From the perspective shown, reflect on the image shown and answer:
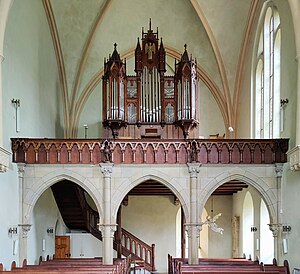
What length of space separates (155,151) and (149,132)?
13.7 ft

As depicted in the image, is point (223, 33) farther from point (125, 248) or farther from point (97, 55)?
point (125, 248)

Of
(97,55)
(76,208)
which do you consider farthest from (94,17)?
(76,208)

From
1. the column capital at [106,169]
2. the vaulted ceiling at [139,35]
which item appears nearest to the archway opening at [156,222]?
the vaulted ceiling at [139,35]

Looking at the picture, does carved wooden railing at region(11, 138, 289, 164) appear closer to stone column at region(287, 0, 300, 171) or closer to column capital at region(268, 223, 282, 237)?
column capital at region(268, 223, 282, 237)

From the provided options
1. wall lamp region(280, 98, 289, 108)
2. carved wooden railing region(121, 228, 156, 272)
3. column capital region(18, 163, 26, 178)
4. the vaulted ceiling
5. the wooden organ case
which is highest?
the vaulted ceiling

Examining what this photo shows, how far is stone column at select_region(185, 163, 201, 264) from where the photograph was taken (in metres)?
19.6

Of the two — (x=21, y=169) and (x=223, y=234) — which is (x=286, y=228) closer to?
(x=21, y=169)

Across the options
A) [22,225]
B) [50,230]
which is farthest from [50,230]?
[22,225]

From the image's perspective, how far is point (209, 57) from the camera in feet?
90.1

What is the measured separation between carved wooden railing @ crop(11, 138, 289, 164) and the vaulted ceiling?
6749mm

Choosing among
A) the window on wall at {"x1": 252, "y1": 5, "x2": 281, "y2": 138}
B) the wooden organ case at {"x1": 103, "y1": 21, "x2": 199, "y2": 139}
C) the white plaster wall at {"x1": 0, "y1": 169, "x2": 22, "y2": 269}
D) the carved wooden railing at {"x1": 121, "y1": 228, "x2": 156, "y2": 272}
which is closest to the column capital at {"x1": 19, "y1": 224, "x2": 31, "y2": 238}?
the white plaster wall at {"x1": 0, "y1": 169, "x2": 22, "y2": 269}

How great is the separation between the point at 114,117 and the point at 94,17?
5097mm

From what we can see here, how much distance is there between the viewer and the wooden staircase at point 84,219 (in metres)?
24.1

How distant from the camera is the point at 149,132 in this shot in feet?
78.4
